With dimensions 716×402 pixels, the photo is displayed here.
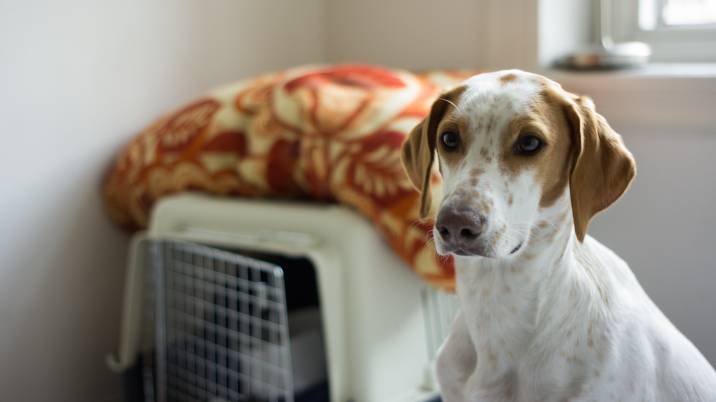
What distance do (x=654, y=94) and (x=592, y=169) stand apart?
0.73 m

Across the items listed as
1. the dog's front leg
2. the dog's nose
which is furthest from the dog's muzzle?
the dog's front leg

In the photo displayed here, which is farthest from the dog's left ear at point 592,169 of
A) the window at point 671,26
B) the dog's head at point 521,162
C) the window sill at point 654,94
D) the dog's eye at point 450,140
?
the window at point 671,26

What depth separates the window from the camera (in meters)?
1.68

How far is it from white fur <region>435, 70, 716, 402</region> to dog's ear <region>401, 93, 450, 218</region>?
0.16ft

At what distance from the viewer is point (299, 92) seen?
152 cm

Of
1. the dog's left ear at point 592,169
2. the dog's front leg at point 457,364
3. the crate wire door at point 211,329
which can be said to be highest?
the dog's left ear at point 592,169

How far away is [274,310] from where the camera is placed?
1.65m

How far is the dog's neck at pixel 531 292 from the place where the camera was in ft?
2.88

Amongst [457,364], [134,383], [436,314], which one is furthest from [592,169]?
[134,383]

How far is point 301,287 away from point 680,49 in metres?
1.01

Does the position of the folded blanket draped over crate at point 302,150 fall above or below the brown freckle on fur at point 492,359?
above

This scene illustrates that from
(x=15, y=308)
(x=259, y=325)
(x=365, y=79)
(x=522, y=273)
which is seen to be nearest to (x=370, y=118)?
(x=365, y=79)

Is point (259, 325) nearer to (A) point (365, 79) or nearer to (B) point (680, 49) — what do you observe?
(A) point (365, 79)

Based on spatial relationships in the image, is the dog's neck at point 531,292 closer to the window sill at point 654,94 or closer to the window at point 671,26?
the window sill at point 654,94
